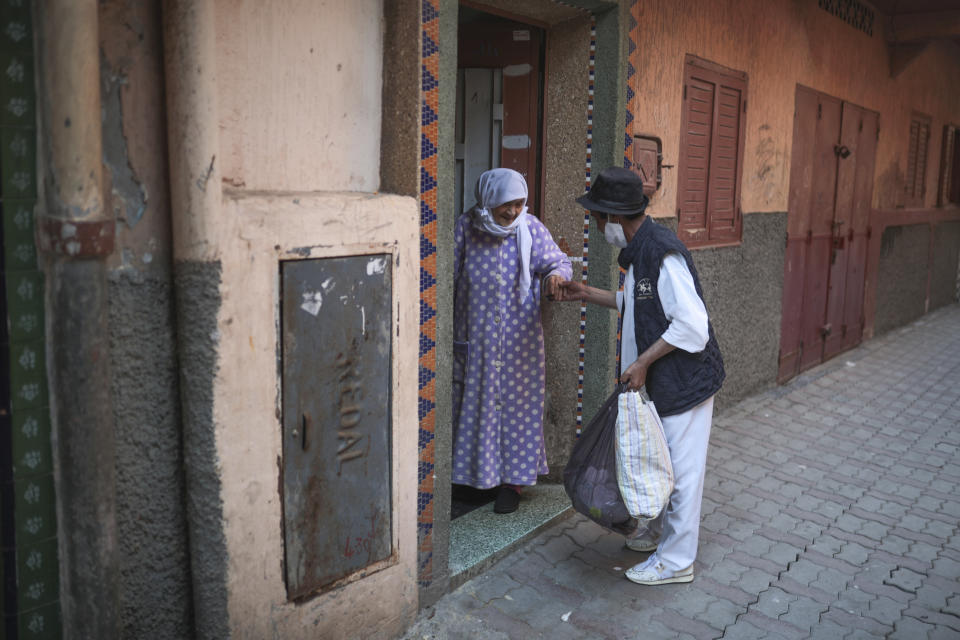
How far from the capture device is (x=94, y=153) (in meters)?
1.92

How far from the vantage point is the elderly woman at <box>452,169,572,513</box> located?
12.4ft

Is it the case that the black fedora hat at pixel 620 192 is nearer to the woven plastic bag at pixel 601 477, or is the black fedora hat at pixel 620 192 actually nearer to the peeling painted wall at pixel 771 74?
the woven plastic bag at pixel 601 477

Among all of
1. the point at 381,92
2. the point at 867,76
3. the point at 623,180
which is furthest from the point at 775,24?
the point at 381,92

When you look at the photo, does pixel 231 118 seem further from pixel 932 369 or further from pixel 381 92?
pixel 932 369

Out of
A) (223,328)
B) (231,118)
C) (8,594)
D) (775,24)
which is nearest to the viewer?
(8,594)

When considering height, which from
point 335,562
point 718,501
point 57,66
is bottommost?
point 718,501

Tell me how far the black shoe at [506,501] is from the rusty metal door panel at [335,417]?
3.91ft

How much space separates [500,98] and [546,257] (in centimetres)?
104

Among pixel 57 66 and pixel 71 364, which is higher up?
pixel 57 66

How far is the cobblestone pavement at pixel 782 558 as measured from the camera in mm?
3148

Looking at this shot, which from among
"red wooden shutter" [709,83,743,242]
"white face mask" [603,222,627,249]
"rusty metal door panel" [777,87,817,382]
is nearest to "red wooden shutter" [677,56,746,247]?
"red wooden shutter" [709,83,743,242]

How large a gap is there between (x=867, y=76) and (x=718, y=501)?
19.6 ft

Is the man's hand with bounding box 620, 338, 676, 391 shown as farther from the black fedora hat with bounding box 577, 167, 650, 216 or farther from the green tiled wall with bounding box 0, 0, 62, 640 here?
the green tiled wall with bounding box 0, 0, 62, 640

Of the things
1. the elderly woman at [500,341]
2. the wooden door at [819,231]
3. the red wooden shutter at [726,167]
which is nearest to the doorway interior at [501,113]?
the elderly woman at [500,341]
